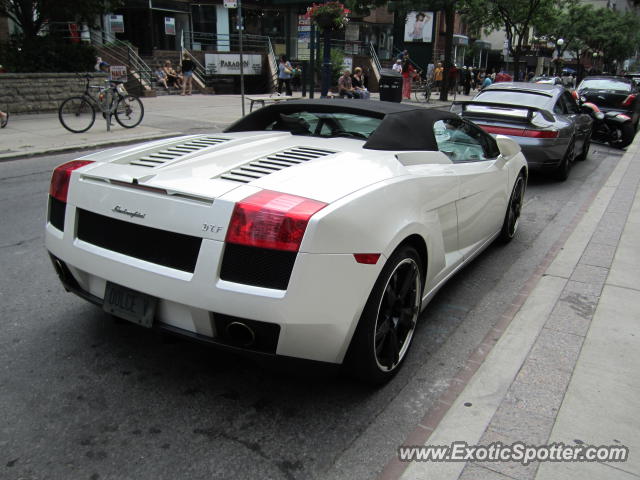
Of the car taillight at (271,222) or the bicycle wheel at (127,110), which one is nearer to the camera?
the car taillight at (271,222)

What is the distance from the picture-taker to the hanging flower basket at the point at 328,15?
51.3ft

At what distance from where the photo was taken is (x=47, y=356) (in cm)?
321

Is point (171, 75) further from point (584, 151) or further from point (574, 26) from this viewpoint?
point (574, 26)

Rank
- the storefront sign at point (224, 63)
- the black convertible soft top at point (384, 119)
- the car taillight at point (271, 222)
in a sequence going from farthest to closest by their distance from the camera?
the storefront sign at point (224, 63) → the black convertible soft top at point (384, 119) → the car taillight at point (271, 222)

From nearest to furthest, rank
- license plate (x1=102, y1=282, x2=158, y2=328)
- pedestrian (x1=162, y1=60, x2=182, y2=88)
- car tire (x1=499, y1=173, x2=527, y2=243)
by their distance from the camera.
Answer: license plate (x1=102, y1=282, x2=158, y2=328)
car tire (x1=499, y1=173, x2=527, y2=243)
pedestrian (x1=162, y1=60, x2=182, y2=88)

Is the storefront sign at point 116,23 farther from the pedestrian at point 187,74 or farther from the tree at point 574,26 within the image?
the tree at point 574,26

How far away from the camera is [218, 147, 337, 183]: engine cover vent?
8.92 ft

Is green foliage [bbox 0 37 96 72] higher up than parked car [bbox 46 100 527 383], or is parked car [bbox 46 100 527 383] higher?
green foliage [bbox 0 37 96 72]

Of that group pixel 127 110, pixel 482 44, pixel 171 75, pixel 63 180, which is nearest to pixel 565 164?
pixel 63 180

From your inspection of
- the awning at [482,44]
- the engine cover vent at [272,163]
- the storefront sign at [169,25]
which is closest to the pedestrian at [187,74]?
the storefront sign at [169,25]

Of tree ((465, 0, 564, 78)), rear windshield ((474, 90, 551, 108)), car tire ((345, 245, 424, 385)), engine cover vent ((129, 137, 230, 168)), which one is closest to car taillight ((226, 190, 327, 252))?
car tire ((345, 245, 424, 385))

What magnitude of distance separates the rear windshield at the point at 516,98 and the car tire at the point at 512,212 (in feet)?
12.2

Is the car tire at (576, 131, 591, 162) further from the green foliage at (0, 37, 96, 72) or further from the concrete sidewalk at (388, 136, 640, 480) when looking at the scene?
the green foliage at (0, 37, 96, 72)

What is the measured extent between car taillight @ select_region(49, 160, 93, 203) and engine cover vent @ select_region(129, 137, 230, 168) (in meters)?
0.32
